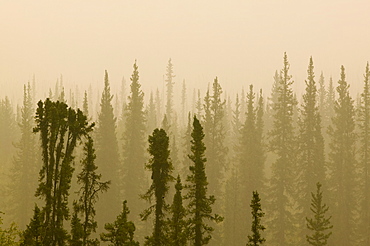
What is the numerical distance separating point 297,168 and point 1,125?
187ft

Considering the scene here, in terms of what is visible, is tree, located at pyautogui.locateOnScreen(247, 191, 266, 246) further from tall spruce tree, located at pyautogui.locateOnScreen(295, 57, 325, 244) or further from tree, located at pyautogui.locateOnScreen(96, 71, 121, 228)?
tree, located at pyautogui.locateOnScreen(96, 71, 121, 228)

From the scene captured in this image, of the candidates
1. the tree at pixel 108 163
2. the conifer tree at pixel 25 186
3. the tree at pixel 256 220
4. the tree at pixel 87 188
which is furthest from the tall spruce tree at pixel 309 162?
the conifer tree at pixel 25 186

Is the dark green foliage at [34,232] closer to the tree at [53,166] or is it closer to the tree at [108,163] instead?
the tree at [53,166]

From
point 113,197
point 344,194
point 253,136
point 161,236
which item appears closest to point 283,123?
point 253,136

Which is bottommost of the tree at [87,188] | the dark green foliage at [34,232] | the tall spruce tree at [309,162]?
the dark green foliage at [34,232]

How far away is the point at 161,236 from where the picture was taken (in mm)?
22531

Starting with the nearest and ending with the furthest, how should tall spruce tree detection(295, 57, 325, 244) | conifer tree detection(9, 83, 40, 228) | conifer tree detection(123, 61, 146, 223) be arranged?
1. tall spruce tree detection(295, 57, 325, 244)
2. conifer tree detection(123, 61, 146, 223)
3. conifer tree detection(9, 83, 40, 228)

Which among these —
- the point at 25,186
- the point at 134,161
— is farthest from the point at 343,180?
the point at 25,186

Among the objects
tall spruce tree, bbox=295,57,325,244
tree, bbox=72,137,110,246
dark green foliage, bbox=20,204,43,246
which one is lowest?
dark green foliage, bbox=20,204,43,246

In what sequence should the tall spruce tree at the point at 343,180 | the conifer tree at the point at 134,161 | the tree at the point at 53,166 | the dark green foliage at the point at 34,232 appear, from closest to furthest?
the dark green foliage at the point at 34,232 → the tree at the point at 53,166 → the tall spruce tree at the point at 343,180 → the conifer tree at the point at 134,161

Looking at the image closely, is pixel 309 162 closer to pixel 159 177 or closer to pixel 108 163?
pixel 108 163

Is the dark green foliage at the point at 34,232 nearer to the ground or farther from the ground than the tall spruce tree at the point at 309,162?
nearer to the ground

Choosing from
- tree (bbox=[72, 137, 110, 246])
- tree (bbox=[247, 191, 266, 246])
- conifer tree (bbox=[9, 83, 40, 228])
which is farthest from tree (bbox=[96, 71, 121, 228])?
tree (bbox=[247, 191, 266, 246])

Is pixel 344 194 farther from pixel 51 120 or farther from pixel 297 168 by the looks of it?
pixel 51 120
